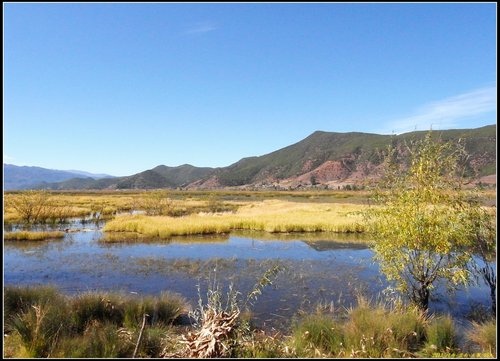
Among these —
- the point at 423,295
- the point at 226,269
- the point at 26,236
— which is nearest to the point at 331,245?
the point at 226,269

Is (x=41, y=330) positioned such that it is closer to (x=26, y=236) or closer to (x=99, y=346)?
(x=99, y=346)

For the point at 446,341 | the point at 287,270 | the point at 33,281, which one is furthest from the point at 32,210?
the point at 446,341

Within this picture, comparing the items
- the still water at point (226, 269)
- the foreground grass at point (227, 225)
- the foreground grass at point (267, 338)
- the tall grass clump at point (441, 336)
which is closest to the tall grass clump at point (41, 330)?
the foreground grass at point (267, 338)

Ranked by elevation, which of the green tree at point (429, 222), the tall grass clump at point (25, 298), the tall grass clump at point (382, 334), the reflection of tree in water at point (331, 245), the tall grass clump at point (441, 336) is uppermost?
the green tree at point (429, 222)

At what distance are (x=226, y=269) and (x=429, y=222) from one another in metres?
13.1

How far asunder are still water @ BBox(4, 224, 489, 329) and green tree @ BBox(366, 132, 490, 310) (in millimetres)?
2644

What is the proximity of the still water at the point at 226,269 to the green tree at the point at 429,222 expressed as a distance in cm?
264

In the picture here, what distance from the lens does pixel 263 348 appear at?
33.5 ft

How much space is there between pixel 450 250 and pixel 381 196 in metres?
3.18

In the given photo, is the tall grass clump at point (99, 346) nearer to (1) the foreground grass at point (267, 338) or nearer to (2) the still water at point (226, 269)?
(1) the foreground grass at point (267, 338)

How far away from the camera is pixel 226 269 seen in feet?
79.5

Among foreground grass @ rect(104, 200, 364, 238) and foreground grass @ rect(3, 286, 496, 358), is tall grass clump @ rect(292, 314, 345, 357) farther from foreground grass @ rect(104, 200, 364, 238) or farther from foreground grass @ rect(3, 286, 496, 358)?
foreground grass @ rect(104, 200, 364, 238)

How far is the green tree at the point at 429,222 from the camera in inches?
569

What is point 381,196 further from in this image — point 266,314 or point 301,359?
point 301,359
